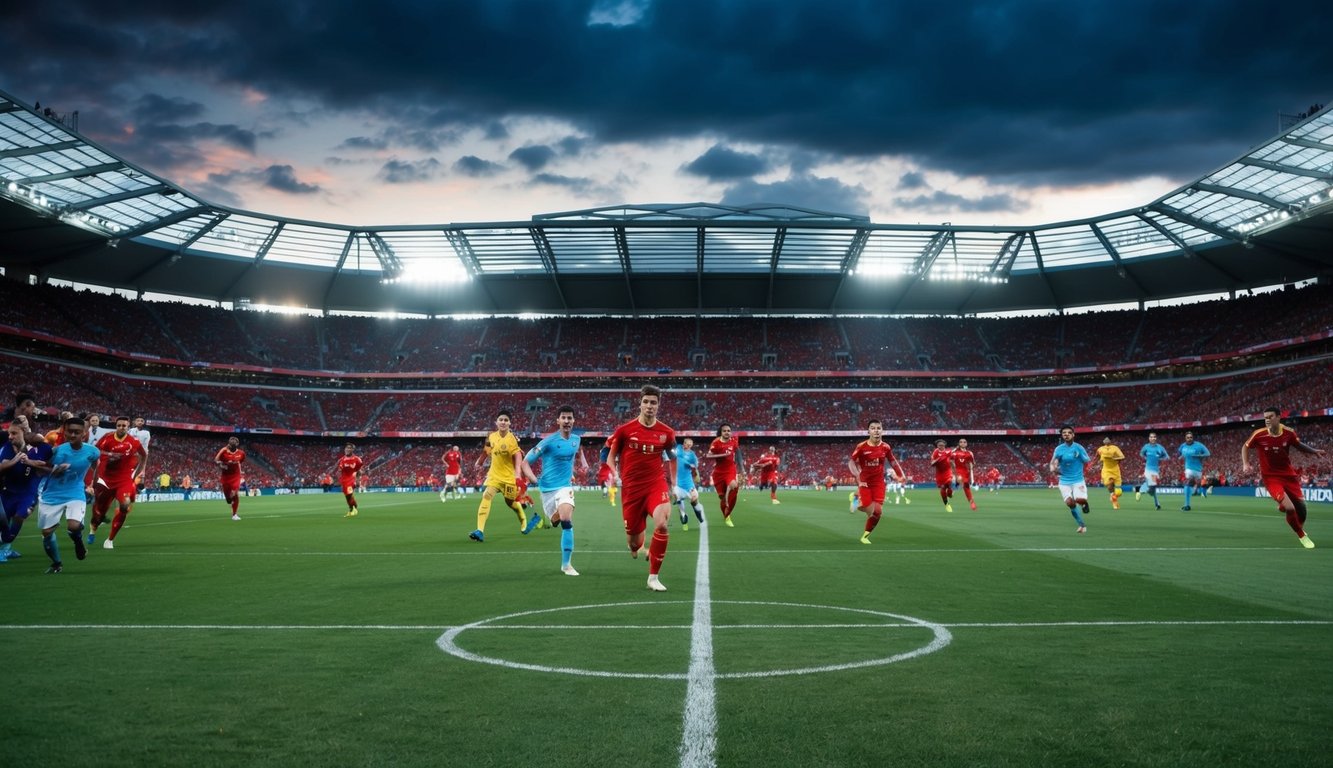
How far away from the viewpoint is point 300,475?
65312 millimetres

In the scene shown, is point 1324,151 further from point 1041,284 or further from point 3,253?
point 3,253

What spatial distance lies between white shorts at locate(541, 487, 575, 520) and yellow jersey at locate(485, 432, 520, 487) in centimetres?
365

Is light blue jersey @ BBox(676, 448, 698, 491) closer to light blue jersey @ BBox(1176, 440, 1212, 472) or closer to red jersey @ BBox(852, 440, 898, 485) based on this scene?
red jersey @ BBox(852, 440, 898, 485)

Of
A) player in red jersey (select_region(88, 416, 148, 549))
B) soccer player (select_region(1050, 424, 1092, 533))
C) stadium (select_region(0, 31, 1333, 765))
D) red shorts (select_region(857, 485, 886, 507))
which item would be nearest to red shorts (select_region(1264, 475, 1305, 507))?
stadium (select_region(0, 31, 1333, 765))

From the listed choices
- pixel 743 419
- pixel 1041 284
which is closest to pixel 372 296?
pixel 743 419

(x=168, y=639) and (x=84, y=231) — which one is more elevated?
(x=84, y=231)

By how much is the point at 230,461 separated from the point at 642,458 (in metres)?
17.6

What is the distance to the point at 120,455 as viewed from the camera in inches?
617

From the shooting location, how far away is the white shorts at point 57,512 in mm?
11969

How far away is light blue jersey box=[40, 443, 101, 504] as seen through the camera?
12180 millimetres

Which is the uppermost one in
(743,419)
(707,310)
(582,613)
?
(707,310)

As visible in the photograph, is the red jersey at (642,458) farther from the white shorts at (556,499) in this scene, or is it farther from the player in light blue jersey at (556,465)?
the player in light blue jersey at (556,465)

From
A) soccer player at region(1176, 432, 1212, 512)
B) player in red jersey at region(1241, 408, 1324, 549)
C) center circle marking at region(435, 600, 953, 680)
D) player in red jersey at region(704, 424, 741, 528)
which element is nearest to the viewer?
center circle marking at region(435, 600, 953, 680)

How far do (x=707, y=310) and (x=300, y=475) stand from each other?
111ft
